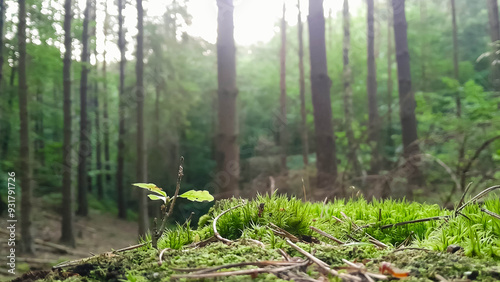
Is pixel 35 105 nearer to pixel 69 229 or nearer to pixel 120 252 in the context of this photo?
pixel 69 229

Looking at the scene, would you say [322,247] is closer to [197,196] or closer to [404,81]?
[197,196]

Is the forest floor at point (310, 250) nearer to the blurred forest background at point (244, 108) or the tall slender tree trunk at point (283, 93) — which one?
the blurred forest background at point (244, 108)

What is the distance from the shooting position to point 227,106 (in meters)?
6.70

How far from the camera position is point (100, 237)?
1800 centimetres

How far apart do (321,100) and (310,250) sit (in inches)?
269

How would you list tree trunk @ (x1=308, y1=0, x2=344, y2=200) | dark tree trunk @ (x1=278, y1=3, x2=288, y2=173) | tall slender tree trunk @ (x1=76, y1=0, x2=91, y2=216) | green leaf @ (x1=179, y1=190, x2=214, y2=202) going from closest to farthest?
green leaf @ (x1=179, y1=190, x2=214, y2=202)
tree trunk @ (x1=308, y1=0, x2=344, y2=200)
tall slender tree trunk @ (x1=76, y1=0, x2=91, y2=216)
dark tree trunk @ (x1=278, y1=3, x2=288, y2=173)

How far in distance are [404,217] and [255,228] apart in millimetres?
679

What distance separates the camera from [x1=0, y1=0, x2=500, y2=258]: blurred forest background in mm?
7844

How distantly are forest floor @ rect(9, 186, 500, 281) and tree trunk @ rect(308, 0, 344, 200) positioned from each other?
6023 mm

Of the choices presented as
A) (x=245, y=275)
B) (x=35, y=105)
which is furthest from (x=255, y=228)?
(x=35, y=105)

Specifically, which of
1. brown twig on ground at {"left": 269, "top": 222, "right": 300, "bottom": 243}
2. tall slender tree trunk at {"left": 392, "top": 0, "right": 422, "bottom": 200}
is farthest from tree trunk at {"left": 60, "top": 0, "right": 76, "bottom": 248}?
brown twig on ground at {"left": 269, "top": 222, "right": 300, "bottom": 243}

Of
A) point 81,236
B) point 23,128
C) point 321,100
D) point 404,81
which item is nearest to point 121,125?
point 81,236

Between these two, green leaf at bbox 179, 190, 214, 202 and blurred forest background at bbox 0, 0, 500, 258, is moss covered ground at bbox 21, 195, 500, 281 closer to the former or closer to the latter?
green leaf at bbox 179, 190, 214, 202

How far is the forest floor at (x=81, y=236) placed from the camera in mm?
11727
